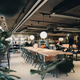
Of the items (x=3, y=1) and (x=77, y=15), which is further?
(x=77, y=15)

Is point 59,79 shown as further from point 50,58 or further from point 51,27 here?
point 51,27

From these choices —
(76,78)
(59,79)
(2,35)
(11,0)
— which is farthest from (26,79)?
(11,0)

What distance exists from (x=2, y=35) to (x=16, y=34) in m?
16.7

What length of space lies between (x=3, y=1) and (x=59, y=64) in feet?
14.0

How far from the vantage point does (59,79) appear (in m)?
3.44

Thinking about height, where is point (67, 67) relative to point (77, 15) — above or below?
below

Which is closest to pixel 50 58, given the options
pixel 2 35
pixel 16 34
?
pixel 2 35

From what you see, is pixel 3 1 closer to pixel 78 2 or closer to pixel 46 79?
pixel 78 2

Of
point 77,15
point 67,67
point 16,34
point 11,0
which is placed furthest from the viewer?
point 16,34

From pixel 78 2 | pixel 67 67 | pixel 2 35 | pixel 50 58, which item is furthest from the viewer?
pixel 50 58

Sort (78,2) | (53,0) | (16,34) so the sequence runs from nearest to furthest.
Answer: (78,2) < (53,0) < (16,34)

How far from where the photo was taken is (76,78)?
3.55 metres

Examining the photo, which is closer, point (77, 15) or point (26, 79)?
point (26, 79)

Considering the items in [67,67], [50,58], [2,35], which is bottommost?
[50,58]
